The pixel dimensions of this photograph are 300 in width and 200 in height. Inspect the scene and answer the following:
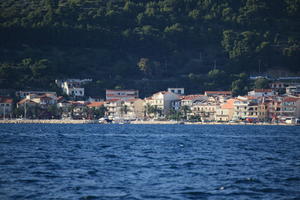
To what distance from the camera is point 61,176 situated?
26312mm

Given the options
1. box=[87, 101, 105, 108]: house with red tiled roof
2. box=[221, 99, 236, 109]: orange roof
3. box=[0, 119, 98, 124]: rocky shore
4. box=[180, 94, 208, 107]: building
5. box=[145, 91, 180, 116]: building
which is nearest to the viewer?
box=[0, 119, 98, 124]: rocky shore

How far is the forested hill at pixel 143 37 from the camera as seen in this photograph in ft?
476

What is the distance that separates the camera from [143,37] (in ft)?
524

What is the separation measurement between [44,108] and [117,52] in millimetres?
39902

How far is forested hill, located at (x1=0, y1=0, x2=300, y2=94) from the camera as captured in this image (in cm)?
14512

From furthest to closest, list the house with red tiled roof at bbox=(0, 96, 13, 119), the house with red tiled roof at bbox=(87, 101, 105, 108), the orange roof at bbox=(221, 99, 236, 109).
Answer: the house with red tiled roof at bbox=(87, 101, 105, 108) < the house with red tiled roof at bbox=(0, 96, 13, 119) < the orange roof at bbox=(221, 99, 236, 109)

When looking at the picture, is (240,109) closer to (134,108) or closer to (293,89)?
(134,108)

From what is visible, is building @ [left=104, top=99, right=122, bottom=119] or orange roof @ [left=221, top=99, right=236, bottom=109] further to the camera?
building @ [left=104, top=99, right=122, bottom=119]

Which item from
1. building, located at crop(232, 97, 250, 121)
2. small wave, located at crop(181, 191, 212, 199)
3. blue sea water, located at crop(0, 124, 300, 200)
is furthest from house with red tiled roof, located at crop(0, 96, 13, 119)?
small wave, located at crop(181, 191, 212, 199)

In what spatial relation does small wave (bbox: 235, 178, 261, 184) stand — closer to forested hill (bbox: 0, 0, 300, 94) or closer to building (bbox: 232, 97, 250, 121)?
building (bbox: 232, 97, 250, 121)

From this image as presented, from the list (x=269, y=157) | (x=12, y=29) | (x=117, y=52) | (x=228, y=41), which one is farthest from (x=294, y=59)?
(x=269, y=157)

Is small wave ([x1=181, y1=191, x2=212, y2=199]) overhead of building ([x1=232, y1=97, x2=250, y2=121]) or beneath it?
beneath

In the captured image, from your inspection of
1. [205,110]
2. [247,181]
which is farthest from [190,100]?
[247,181]

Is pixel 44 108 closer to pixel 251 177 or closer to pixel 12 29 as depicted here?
pixel 12 29
